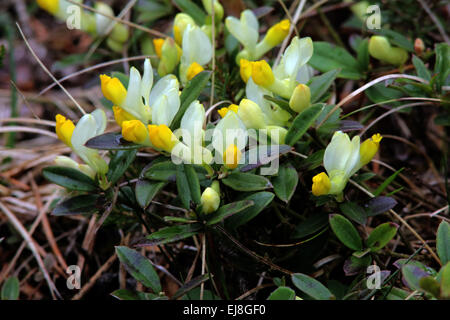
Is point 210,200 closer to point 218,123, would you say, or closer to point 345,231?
point 218,123

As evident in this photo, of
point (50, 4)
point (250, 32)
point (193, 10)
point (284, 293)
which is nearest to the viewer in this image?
point (284, 293)

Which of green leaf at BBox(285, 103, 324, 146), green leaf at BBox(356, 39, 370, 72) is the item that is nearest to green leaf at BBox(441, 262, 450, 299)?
green leaf at BBox(285, 103, 324, 146)

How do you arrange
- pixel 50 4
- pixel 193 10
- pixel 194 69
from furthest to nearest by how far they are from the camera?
pixel 50 4 < pixel 193 10 < pixel 194 69

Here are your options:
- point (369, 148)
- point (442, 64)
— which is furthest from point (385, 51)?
point (369, 148)

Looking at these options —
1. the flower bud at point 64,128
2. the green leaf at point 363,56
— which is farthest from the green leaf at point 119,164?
the green leaf at point 363,56

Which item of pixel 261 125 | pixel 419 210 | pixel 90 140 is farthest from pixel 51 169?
pixel 419 210

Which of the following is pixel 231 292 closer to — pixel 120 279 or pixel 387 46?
pixel 120 279
